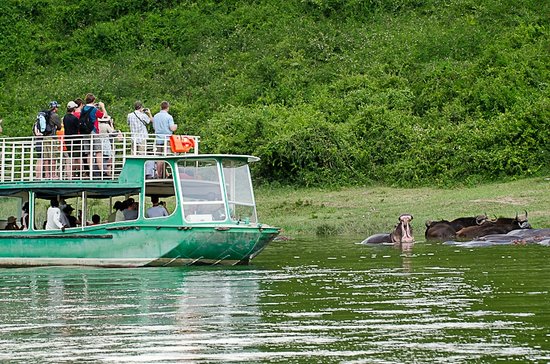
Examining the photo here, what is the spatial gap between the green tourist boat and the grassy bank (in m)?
6.94

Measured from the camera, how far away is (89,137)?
71.9ft

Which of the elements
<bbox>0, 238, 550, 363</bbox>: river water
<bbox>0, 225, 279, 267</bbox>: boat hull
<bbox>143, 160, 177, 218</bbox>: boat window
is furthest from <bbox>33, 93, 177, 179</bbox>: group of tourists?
<bbox>0, 238, 550, 363</bbox>: river water

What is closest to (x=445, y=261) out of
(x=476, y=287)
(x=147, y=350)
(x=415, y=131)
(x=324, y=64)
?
(x=476, y=287)

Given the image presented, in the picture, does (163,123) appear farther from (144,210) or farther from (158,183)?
(144,210)

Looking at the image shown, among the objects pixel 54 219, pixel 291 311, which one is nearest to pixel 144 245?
pixel 54 219

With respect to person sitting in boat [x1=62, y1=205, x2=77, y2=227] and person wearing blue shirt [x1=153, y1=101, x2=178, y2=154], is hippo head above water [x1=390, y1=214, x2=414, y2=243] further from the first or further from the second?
person sitting in boat [x1=62, y1=205, x2=77, y2=227]

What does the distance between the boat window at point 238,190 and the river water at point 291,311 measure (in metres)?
0.98

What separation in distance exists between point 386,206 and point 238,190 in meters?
9.46

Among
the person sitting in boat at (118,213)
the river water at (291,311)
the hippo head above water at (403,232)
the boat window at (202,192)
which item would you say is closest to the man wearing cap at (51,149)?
the person sitting in boat at (118,213)

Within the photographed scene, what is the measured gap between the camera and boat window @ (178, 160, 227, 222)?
2031 cm

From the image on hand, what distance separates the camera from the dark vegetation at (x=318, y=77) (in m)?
33.9

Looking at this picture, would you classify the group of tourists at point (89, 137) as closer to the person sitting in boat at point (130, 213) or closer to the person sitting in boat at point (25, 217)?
the person sitting in boat at point (25, 217)

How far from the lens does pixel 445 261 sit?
67.3 ft

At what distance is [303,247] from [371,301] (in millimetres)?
9203
